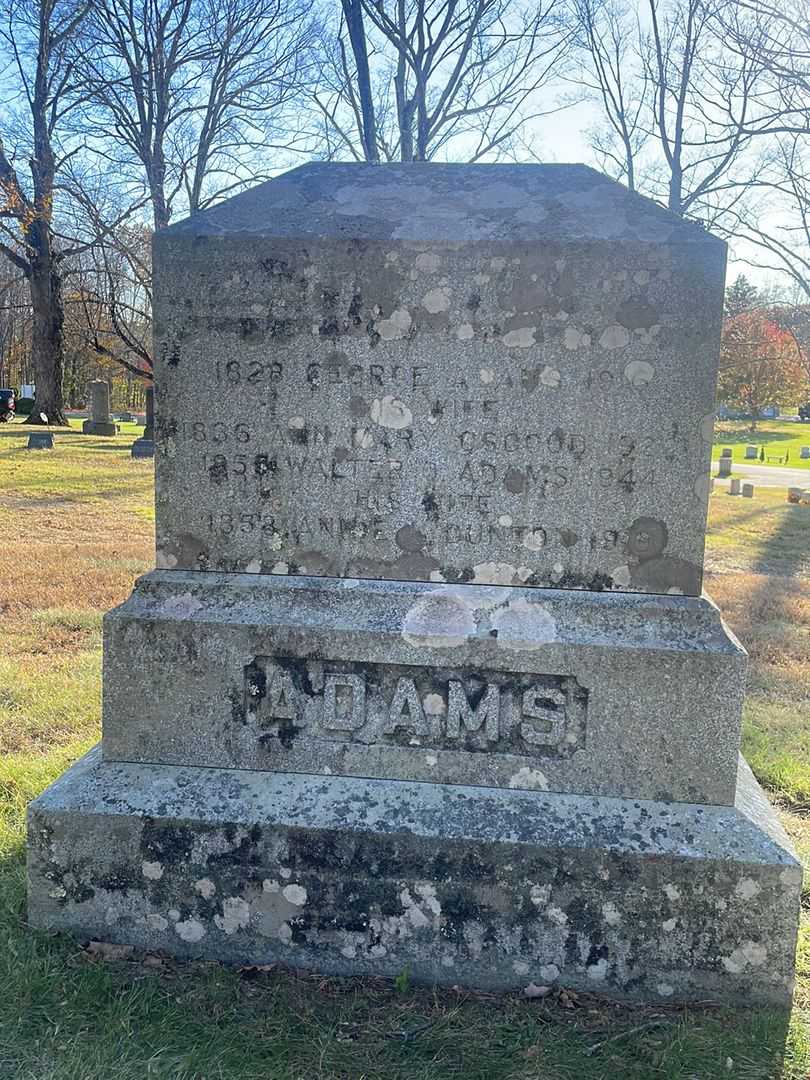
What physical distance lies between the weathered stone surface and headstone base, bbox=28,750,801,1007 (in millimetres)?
105

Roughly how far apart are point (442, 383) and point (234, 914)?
5.52 ft

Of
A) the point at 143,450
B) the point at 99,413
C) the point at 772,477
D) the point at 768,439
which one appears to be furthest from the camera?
the point at 768,439

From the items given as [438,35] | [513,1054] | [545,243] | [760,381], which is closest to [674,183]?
[438,35]

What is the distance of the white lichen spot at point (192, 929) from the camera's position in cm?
239

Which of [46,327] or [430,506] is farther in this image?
[46,327]

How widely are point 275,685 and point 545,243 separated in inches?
61.8

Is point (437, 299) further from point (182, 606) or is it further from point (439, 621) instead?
point (182, 606)

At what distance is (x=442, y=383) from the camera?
8.41ft

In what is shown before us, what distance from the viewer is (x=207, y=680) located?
2580mm

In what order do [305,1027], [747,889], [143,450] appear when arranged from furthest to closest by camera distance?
[143,450] → [747,889] → [305,1027]

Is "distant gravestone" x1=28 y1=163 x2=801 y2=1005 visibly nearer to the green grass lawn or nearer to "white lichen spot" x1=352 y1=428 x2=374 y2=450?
"white lichen spot" x1=352 y1=428 x2=374 y2=450

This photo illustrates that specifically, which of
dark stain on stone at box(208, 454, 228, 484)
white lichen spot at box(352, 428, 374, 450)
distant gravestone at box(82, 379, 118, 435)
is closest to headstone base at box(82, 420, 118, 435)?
distant gravestone at box(82, 379, 118, 435)

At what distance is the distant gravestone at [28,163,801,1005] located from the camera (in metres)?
2.33

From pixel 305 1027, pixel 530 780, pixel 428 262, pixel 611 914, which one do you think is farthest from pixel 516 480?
pixel 305 1027
